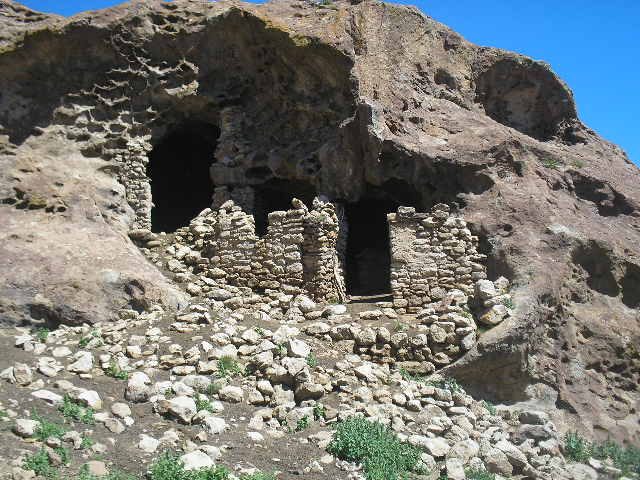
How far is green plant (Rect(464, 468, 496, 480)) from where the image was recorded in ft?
20.0

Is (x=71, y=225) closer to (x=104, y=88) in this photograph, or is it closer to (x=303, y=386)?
(x=104, y=88)

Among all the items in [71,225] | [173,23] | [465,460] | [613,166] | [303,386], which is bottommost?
[465,460]

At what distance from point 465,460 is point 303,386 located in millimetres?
1833

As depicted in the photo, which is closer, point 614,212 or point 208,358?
point 208,358

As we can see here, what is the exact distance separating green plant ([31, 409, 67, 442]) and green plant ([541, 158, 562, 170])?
8.51 m

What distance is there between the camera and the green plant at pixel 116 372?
269 inches

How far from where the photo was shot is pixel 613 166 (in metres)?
11.7

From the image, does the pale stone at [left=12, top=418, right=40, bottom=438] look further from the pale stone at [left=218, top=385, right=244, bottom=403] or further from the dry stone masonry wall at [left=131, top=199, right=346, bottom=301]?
the dry stone masonry wall at [left=131, top=199, right=346, bottom=301]

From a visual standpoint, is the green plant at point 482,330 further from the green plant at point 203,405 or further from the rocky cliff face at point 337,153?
the green plant at point 203,405

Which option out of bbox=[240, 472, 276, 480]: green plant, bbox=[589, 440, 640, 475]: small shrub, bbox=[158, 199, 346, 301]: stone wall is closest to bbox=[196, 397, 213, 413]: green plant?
bbox=[240, 472, 276, 480]: green plant

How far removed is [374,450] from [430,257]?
4044 millimetres

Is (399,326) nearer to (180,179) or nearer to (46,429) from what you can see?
(46,429)

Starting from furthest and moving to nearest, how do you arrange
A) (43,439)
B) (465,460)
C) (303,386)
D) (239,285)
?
(239,285)
(303,386)
(465,460)
(43,439)

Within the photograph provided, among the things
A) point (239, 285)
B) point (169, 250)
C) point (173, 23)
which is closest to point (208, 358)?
point (239, 285)
